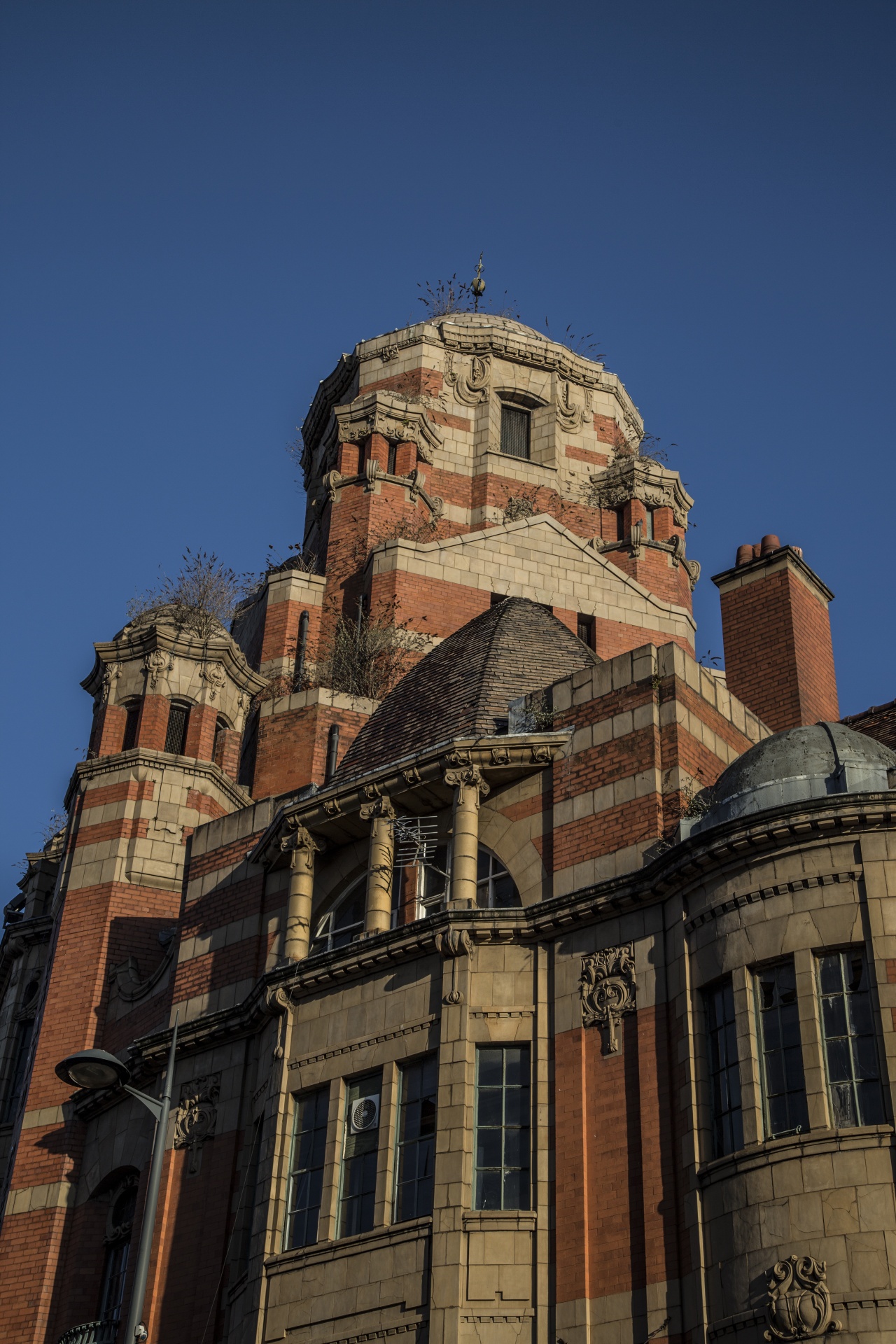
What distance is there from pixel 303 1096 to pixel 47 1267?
676cm

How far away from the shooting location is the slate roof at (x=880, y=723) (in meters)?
24.1

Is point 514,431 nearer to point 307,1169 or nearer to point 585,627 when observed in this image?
point 585,627

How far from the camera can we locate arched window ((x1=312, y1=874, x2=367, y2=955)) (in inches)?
930

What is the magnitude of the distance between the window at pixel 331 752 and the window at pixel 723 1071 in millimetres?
13806

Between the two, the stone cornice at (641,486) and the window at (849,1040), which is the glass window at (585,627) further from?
the window at (849,1040)

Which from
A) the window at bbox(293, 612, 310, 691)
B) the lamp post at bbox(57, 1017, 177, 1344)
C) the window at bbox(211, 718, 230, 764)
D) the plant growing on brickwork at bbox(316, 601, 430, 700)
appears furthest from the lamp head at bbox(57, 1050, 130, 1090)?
the window at bbox(293, 612, 310, 691)

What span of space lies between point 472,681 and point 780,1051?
27.7 ft

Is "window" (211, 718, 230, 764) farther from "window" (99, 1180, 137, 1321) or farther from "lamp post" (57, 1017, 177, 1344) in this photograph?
"lamp post" (57, 1017, 177, 1344)

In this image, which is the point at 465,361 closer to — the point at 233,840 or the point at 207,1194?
the point at 233,840

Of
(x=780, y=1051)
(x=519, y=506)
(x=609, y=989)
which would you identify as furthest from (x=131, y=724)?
(x=780, y=1051)

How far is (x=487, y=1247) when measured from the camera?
1909 cm

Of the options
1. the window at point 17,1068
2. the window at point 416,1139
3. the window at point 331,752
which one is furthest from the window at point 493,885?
the window at point 17,1068

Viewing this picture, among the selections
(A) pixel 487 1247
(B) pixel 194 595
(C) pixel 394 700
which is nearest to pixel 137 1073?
(C) pixel 394 700

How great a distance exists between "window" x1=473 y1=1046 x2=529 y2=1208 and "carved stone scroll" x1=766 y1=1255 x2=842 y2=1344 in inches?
147
